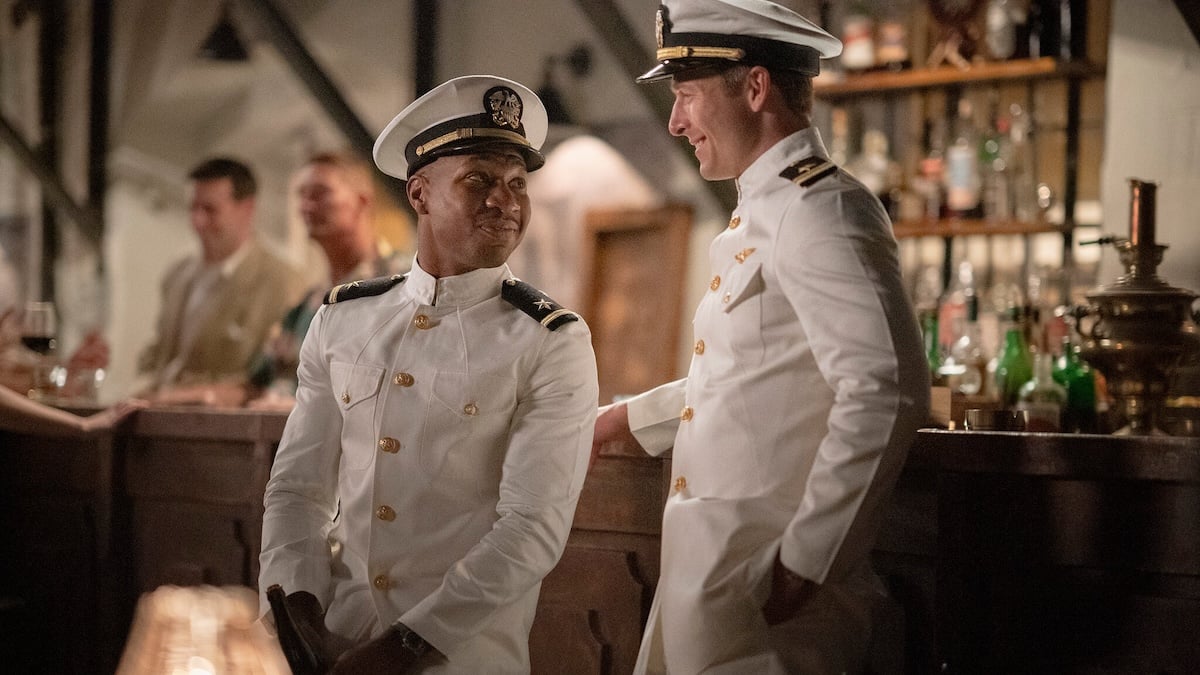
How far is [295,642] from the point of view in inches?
72.6

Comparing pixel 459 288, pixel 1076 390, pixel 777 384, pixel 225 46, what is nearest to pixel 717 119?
pixel 777 384

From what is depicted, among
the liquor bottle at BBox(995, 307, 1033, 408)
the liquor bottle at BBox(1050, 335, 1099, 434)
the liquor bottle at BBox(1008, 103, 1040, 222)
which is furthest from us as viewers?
the liquor bottle at BBox(1008, 103, 1040, 222)

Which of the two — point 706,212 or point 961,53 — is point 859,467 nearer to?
point 961,53

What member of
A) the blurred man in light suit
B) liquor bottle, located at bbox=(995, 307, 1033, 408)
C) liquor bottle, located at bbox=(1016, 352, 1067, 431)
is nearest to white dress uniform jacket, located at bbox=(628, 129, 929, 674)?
liquor bottle, located at bbox=(1016, 352, 1067, 431)

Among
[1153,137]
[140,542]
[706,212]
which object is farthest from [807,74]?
[706,212]

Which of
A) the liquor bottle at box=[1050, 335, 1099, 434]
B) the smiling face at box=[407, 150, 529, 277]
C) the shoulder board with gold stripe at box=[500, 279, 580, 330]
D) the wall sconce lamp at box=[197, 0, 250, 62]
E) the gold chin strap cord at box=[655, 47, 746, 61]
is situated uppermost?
the wall sconce lamp at box=[197, 0, 250, 62]

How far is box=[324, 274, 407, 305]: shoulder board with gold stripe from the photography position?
209 cm

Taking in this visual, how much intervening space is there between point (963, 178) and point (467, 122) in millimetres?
2775

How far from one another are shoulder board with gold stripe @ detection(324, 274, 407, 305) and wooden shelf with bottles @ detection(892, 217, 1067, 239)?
8.04 ft

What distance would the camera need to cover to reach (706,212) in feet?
16.3

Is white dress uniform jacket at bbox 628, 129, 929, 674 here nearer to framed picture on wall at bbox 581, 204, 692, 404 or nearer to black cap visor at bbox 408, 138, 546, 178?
black cap visor at bbox 408, 138, 546, 178

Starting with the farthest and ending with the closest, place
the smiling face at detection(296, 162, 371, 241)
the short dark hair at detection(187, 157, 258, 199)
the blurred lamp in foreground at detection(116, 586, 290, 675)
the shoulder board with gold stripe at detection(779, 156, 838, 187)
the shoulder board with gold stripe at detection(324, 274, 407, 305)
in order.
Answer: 1. the short dark hair at detection(187, 157, 258, 199)
2. the smiling face at detection(296, 162, 371, 241)
3. the shoulder board with gold stripe at detection(324, 274, 407, 305)
4. the shoulder board with gold stripe at detection(779, 156, 838, 187)
5. the blurred lamp in foreground at detection(116, 586, 290, 675)

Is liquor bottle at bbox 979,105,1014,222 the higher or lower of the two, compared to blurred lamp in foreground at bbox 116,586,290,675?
higher

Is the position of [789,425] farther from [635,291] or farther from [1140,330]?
[635,291]
